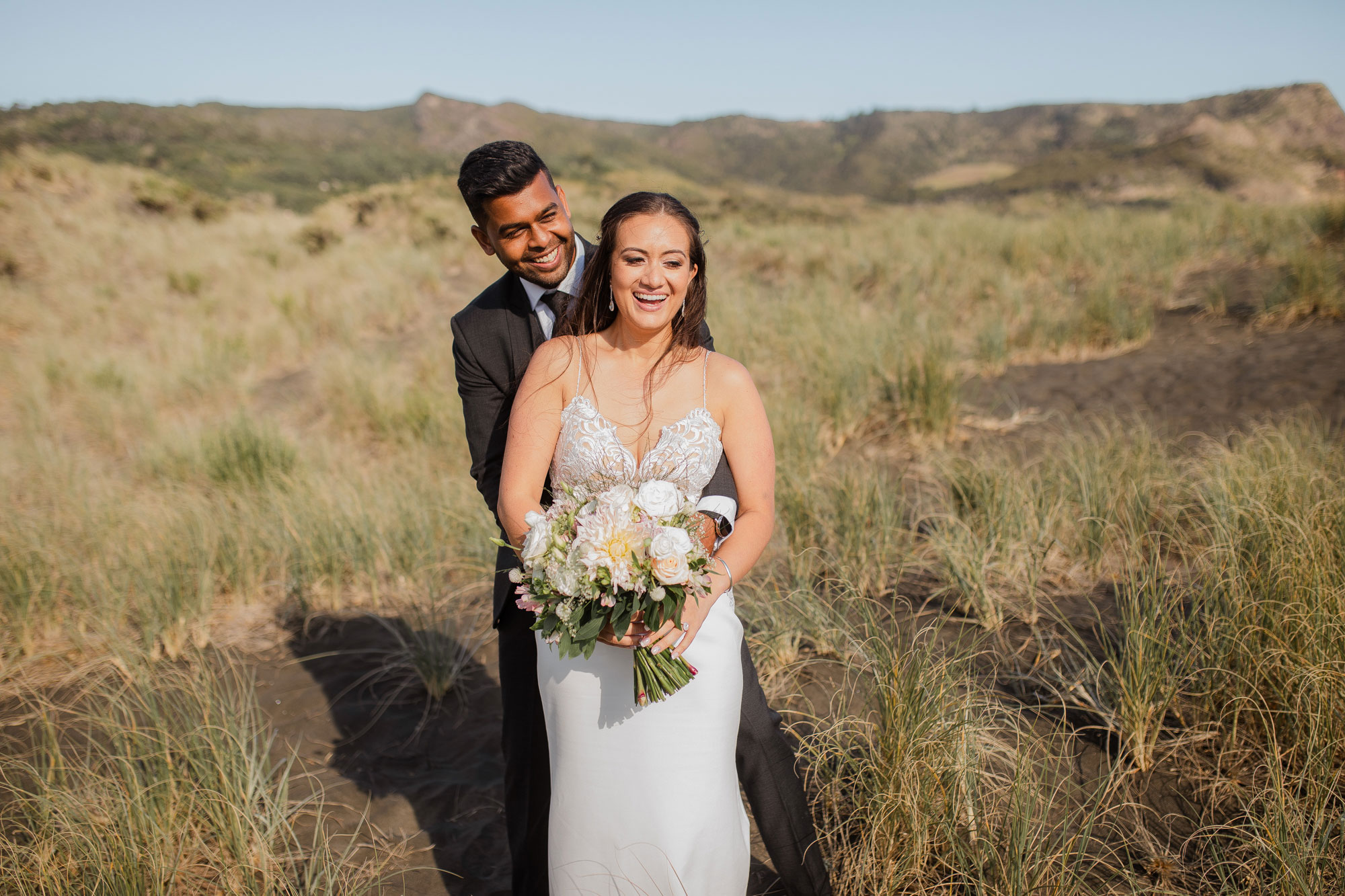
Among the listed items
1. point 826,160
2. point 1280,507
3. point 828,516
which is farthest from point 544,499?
point 826,160

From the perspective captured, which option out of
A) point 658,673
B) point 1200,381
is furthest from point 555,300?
point 1200,381

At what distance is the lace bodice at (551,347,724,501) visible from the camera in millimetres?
1915

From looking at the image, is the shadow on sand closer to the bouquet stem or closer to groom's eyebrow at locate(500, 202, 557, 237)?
the bouquet stem

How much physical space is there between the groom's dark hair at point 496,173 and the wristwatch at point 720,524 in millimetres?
1059

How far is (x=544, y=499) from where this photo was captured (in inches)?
84.7

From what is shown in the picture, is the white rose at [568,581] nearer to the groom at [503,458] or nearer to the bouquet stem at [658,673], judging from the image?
the bouquet stem at [658,673]

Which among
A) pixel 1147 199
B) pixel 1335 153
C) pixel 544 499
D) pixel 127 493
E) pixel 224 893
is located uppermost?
pixel 1335 153

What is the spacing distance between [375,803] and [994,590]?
2.94 metres

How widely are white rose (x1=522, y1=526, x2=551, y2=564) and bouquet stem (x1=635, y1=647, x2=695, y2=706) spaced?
35cm

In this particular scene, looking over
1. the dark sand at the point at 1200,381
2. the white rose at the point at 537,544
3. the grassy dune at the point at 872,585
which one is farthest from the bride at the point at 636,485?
the dark sand at the point at 1200,381

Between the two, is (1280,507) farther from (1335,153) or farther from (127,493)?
(1335,153)

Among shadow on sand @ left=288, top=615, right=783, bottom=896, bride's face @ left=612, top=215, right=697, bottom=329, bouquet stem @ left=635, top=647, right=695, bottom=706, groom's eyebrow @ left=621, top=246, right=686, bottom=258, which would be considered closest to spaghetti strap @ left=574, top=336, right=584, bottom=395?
bride's face @ left=612, top=215, right=697, bottom=329

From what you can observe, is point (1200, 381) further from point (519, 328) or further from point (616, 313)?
point (519, 328)

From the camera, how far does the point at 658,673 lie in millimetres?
1688
